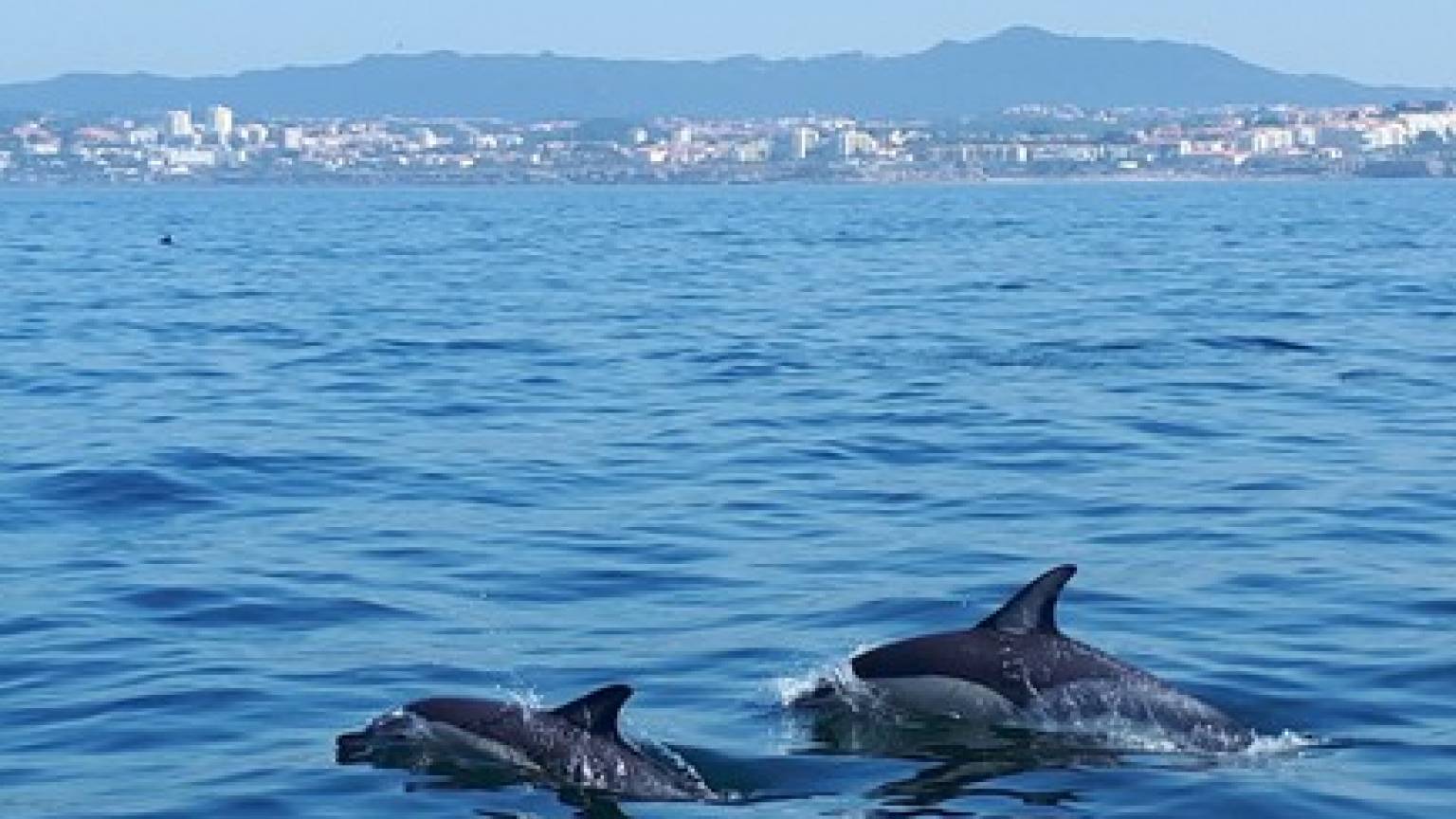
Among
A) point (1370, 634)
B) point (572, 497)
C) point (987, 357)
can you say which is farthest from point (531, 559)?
point (987, 357)

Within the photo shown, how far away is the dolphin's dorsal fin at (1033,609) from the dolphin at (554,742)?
201 cm

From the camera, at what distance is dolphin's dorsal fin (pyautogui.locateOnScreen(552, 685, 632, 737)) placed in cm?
1199

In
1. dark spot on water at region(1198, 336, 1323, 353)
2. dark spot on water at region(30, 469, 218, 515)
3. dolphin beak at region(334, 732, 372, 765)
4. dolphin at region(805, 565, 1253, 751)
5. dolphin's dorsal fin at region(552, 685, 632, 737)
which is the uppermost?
dolphin's dorsal fin at region(552, 685, 632, 737)

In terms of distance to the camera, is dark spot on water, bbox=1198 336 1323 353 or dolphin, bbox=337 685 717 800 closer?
dolphin, bbox=337 685 717 800

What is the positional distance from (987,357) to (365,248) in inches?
1889

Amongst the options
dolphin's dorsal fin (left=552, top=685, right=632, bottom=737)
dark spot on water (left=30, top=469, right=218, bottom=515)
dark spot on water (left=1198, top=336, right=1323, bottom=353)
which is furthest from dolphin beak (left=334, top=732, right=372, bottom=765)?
dark spot on water (left=1198, top=336, right=1323, bottom=353)

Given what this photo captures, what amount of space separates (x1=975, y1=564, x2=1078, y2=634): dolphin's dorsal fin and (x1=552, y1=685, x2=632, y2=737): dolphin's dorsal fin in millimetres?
2490

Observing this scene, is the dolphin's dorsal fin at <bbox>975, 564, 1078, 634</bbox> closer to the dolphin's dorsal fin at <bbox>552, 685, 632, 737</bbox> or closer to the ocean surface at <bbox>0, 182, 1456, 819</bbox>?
the ocean surface at <bbox>0, 182, 1456, 819</bbox>

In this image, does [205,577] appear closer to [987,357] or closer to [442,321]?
[987,357]

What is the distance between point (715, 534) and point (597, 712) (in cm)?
793

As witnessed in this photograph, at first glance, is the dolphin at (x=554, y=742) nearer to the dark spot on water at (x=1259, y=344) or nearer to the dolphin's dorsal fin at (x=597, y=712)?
the dolphin's dorsal fin at (x=597, y=712)

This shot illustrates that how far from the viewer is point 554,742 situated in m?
12.3

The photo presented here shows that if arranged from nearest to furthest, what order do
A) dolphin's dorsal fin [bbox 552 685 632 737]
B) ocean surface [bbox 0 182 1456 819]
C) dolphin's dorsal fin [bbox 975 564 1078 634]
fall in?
dolphin's dorsal fin [bbox 552 685 632 737] < ocean surface [bbox 0 182 1456 819] < dolphin's dorsal fin [bbox 975 564 1078 634]

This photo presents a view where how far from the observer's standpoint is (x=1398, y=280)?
5472 centimetres
